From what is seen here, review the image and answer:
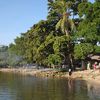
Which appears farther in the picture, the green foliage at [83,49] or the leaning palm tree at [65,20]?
the leaning palm tree at [65,20]

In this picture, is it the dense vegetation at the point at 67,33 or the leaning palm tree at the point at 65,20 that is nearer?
the dense vegetation at the point at 67,33

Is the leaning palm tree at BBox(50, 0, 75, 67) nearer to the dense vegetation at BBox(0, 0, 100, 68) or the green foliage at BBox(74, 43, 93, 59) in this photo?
the dense vegetation at BBox(0, 0, 100, 68)

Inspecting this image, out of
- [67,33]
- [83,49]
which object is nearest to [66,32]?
[67,33]

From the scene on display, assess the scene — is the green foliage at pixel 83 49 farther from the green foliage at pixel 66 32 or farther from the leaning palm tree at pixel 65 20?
the leaning palm tree at pixel 65 20

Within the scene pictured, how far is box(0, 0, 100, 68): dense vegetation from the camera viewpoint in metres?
59.6

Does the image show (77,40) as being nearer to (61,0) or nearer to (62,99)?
(61,0)

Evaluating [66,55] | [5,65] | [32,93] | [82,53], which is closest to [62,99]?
[32,93]

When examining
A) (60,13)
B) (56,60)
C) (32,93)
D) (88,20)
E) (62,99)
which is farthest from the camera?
(60,13)

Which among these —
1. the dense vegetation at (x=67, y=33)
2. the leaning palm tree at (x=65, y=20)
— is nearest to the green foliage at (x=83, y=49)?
the dense vegetation at (x=67, y=33)

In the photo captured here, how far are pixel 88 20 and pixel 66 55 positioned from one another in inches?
434

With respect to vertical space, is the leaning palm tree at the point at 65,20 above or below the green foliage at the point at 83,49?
above

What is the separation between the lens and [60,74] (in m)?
65.2

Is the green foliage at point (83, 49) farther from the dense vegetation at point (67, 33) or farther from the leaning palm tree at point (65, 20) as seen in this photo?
the leaning palm tree at point (65, 20)

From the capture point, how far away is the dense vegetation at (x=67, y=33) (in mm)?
59594
